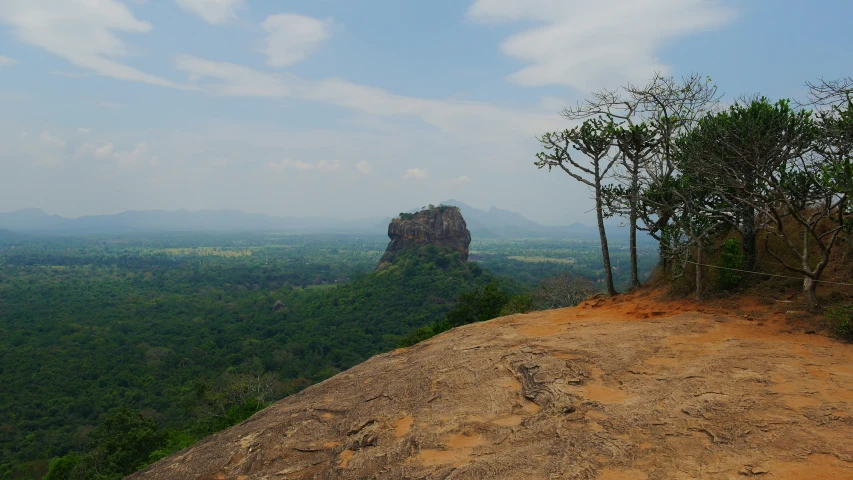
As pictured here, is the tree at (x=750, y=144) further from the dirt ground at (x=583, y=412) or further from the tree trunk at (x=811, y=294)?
the dirt ground at (x=583, y=412)

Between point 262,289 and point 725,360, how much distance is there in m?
79.2

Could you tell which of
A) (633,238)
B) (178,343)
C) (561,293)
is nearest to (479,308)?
(561,293)

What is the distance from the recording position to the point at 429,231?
197 feet

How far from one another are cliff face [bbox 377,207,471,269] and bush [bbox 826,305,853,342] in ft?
173

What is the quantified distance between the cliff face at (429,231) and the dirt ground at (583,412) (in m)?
51.5

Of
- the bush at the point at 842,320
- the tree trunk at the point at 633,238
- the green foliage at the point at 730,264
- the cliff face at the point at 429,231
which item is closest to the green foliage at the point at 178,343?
the cliff face at the point at 429,231

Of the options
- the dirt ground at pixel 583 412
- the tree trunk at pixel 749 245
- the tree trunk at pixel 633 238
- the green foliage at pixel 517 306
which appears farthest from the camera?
the green foliage at pixel 517 306

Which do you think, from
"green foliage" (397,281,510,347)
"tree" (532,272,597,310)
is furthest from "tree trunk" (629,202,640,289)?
"green foliage" (397,281,510,347)

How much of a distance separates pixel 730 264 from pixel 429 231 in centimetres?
5090

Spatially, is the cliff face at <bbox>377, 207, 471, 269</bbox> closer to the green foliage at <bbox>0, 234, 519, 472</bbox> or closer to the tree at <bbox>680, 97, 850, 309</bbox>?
the green foliage at <bbox>0, 234, 519, 472</bbox>

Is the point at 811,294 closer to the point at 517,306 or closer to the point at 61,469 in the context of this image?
the point at 517,306

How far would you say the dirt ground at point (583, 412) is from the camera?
13.8 feet

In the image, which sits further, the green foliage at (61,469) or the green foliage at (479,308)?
the green foliage at (479,308)

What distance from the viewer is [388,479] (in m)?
4.78
